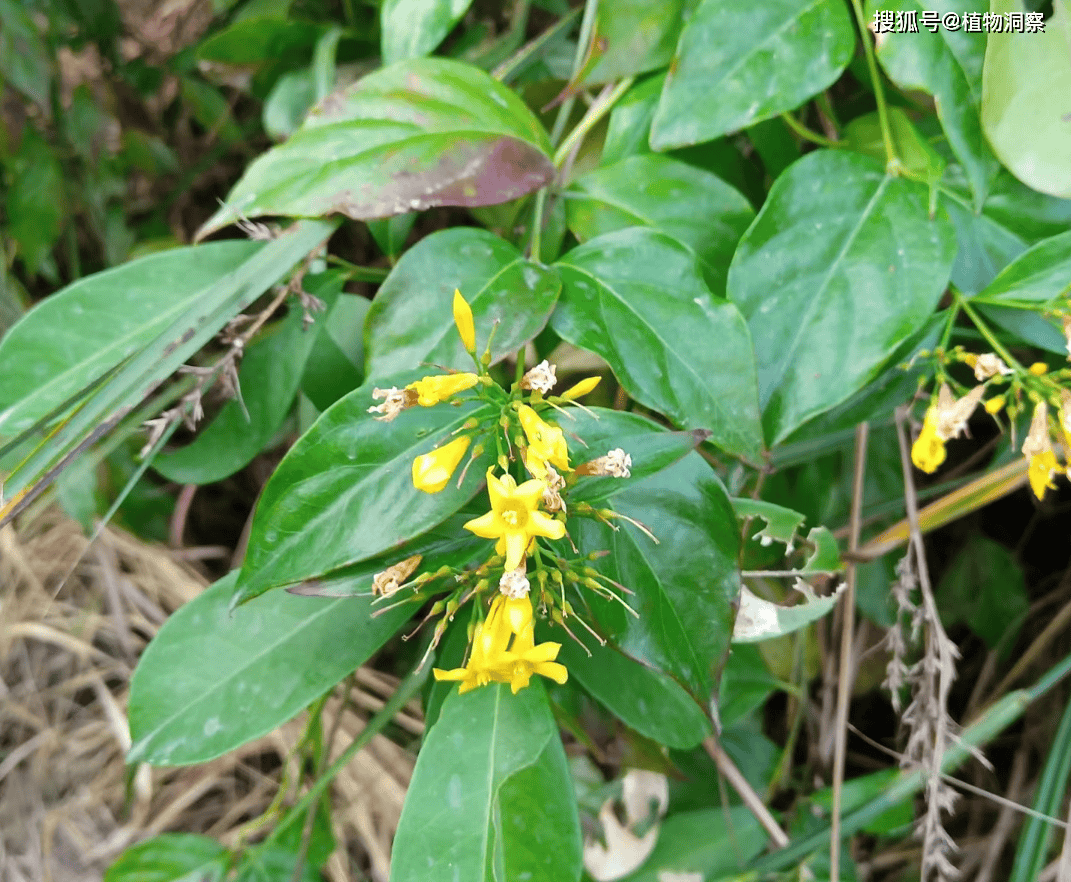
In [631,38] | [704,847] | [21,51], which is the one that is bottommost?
[704,847]

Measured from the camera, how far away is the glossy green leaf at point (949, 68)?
2.26ft

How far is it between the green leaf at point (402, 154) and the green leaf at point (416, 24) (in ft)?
0.14

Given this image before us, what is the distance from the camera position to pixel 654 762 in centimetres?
87

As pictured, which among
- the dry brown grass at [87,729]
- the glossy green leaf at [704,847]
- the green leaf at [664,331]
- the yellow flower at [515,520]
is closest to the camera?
the yellow flower at [515,520]

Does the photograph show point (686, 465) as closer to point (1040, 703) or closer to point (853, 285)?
point (853, 285)

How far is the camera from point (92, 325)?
76 centimetres

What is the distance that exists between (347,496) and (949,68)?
622mm

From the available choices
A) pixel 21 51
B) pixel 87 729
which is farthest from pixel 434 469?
pixel 87 729

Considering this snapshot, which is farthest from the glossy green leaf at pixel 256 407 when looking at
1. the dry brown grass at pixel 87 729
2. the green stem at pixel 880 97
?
the green stem at pixel 880 97

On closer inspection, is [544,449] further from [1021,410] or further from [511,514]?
[1021,410]

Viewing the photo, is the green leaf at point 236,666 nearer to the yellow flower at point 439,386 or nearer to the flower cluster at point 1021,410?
the yellow flower at point 439,386

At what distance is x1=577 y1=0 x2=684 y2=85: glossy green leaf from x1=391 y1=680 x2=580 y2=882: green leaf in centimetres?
58

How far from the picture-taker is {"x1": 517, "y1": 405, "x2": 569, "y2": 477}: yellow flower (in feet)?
1.73

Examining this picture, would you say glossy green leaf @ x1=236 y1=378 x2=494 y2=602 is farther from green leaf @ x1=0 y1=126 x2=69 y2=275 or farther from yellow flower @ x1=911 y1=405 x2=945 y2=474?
green leaf @ x1=0 y1=126 x2=69 y2=275
